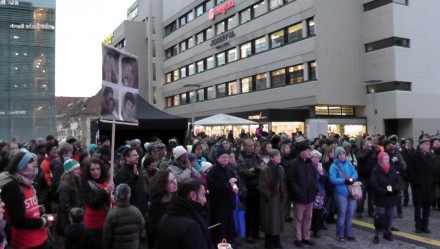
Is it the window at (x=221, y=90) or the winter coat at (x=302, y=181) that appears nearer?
the winter coat at (x=302, y=181)

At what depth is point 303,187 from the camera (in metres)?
7.92

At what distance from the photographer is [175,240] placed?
3.28 meters

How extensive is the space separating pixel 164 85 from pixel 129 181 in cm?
5317

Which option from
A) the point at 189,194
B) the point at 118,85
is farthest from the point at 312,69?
the point at 189,194

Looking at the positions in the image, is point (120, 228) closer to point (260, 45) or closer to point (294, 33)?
A: point (294, 33)

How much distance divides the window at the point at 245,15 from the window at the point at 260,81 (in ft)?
19.7

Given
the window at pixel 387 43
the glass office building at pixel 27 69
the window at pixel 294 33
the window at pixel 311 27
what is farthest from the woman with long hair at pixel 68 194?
the window at pixel 387 43

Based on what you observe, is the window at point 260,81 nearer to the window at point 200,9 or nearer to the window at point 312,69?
the window at point 312,69

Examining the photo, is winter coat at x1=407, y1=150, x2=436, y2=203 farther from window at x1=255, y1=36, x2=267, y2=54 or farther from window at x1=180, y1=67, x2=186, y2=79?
window at x1=180, y1=67, x2=186, y2=79

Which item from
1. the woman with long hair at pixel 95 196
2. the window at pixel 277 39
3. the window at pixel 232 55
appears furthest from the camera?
the window at pixel 232 55

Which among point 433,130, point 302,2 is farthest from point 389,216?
point 433,130

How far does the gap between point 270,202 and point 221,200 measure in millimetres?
1051

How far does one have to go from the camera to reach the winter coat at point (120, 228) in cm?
466

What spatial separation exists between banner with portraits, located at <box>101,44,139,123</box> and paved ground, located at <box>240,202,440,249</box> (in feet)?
12.2
